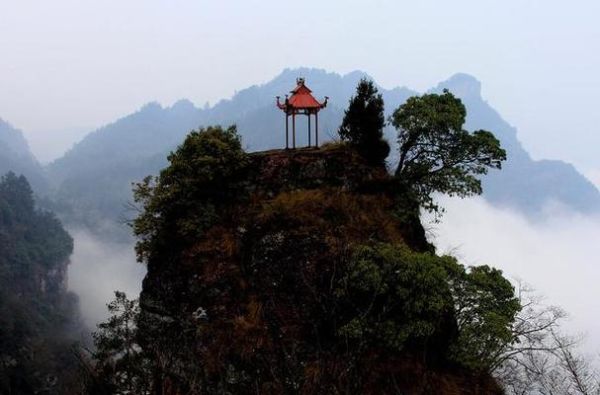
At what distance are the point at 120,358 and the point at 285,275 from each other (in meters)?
6.44

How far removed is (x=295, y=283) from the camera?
762 inches

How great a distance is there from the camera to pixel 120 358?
51.8 feet

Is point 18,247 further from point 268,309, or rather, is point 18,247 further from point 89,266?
point 268,309

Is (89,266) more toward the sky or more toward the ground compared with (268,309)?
more toward the sky

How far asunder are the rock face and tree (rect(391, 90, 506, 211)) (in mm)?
1447

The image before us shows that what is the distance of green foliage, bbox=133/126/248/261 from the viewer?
2211 centimetres

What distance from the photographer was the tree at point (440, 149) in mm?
22938

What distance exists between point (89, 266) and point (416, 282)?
518 feet

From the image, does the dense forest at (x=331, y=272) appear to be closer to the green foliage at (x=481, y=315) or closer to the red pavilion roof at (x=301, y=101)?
the green foliage at (x=481, y=315)

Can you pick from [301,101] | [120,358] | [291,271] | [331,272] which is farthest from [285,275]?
[301,101]

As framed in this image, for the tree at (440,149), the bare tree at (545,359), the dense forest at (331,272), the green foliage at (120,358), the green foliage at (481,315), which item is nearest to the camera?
the green foliage at (120,358)

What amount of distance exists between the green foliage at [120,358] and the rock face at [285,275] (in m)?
0.66

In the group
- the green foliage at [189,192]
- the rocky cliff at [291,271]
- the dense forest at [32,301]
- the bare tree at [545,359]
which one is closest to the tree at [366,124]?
the rocky cliff at [291,271]

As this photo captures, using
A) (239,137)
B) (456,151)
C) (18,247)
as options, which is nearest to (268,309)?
(239,137)
